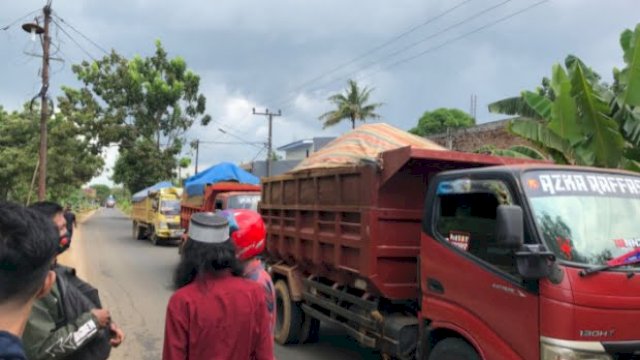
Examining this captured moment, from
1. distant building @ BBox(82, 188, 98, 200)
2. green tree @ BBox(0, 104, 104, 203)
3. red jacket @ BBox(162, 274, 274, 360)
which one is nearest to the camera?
red jacket @ BBox(162, 274, 274, 360)

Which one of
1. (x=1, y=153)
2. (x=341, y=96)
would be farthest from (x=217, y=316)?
(x=341, y=96)

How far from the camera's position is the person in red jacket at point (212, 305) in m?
2.60

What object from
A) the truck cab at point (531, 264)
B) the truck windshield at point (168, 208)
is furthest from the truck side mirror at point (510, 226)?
the truck windshield at point (168, 208)

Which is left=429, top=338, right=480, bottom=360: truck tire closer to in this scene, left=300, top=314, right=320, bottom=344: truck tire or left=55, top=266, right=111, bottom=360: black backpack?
left=55, top=266, right=111, bottom=360: black backpack

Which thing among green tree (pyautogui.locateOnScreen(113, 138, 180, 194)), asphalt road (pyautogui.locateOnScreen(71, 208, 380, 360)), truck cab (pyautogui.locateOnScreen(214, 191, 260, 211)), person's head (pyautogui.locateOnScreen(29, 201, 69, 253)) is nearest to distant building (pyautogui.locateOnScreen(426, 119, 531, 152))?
truck cab (pyautogui.locateOnScreen(214, 191, 260, 211))

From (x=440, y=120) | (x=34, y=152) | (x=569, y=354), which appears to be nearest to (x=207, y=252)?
(x=569, y=354)


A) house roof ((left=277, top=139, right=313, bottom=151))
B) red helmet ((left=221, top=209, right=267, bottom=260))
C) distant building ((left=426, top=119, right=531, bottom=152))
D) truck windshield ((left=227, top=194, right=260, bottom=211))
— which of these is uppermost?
house roof ((left=277, top=139, right=313, bottom=151))

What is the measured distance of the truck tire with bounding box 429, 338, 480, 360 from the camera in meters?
4.25

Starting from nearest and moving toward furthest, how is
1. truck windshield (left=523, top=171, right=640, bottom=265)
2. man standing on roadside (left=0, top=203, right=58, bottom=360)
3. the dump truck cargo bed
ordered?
man standing on roadside (left=0, top=203, right=58, bottom=360) < truck windshield (left=523, top=171, right=640, bottom=265) < the dump truck cargo bed

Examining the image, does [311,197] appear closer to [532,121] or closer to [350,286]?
[350,286]

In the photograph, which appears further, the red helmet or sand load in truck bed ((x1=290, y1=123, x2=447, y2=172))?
sand load in truck bed ((x1=290, y1=123, x2=447, y2=172))

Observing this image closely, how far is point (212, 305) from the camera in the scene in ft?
8.55

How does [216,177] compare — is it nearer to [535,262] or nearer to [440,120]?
[535,262]

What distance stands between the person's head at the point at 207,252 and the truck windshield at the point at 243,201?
34.8 ft
